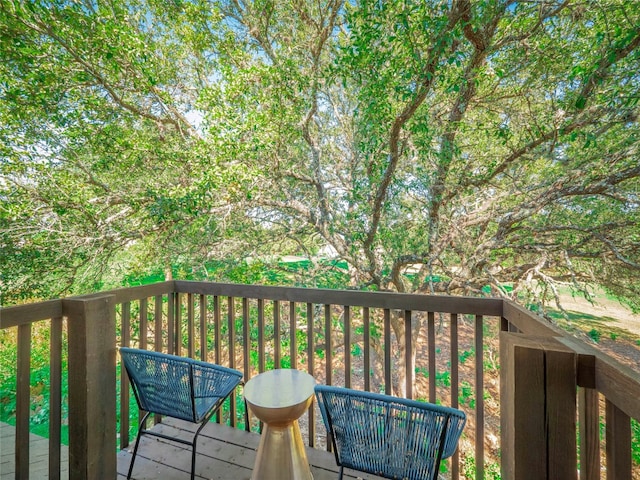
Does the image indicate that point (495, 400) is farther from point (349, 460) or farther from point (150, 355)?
point (150, 355)

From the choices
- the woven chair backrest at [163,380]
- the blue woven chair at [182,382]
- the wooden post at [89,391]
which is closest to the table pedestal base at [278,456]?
the blue woven chair at [182,382]

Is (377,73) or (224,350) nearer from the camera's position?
(377,73)

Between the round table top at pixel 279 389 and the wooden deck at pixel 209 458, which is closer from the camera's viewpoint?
the round table top at pixel 279 389

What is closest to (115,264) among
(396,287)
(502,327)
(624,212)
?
(396,287)

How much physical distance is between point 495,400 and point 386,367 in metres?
5.33

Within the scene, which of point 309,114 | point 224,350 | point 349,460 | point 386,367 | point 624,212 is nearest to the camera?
point 349,460

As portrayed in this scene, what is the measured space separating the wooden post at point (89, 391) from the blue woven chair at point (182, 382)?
0.15m

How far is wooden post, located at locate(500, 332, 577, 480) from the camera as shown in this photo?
757 millimetres

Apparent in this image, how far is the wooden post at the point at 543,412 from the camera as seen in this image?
757 millimetres

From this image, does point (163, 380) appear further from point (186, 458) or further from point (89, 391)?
point (186, 458)

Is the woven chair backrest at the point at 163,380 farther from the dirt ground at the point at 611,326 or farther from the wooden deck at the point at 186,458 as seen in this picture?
the dirt ground at the point at 611,326

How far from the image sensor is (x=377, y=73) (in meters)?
3.27

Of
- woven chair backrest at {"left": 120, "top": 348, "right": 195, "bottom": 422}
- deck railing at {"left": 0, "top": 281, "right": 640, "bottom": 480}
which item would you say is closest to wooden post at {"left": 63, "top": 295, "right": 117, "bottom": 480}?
deck railing at {"left": 0, "top": 281, "right": 640, "bottom": 480}

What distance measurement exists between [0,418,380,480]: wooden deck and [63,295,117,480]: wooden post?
1.07 feet
